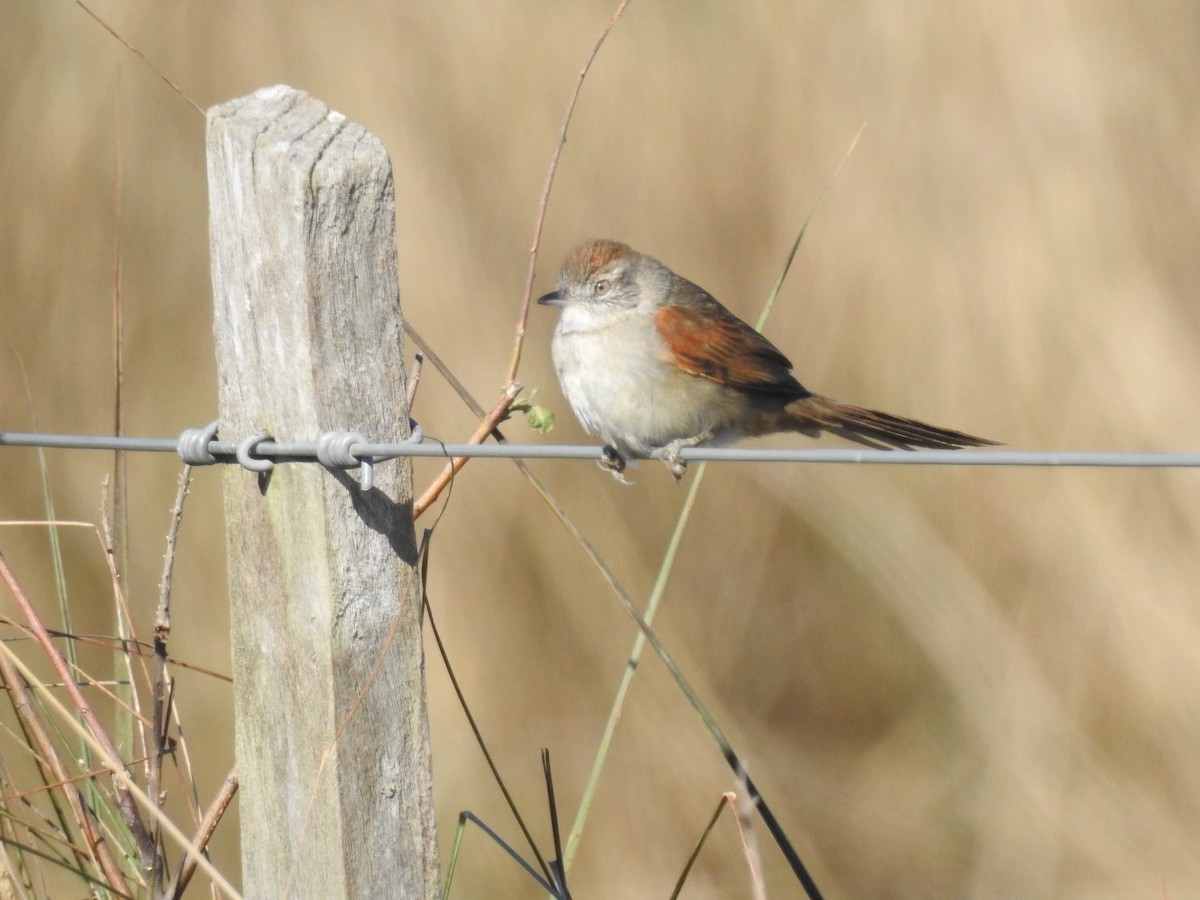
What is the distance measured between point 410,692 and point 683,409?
7.65 feet

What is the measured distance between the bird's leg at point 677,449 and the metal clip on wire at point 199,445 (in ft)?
6.02

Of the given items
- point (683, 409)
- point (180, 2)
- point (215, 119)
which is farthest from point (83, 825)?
point (180, 2)

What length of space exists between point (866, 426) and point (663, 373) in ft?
2.31

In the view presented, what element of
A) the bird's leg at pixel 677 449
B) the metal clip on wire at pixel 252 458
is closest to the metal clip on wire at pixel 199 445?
the metal clip on wire at pixel 252 458

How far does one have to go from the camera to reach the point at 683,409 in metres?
4.58

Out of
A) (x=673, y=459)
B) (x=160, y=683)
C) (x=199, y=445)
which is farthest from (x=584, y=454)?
(x=673, y=459)

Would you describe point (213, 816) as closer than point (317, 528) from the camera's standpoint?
No

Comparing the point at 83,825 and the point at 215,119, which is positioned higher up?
the point at 215,119

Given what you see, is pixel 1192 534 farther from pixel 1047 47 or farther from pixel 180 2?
pixel 180 2

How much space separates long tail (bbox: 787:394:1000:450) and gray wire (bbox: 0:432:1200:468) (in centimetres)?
133

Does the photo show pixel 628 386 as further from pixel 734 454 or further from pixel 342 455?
pixel 342 455

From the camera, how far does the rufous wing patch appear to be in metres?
4.59

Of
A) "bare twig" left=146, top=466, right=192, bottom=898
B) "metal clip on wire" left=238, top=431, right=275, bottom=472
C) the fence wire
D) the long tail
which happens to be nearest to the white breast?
the long tail

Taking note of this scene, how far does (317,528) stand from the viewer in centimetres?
230
